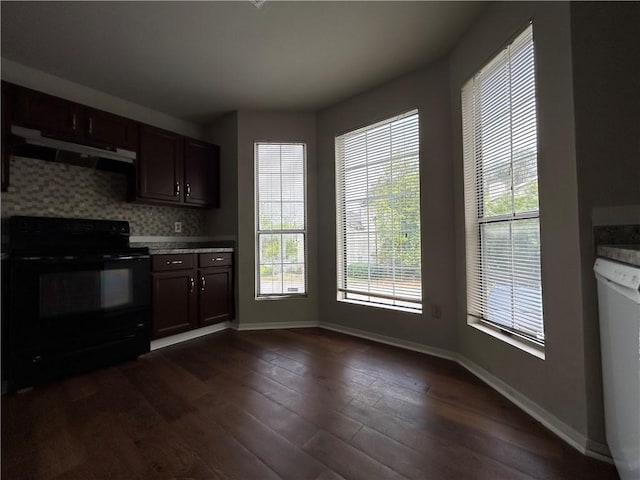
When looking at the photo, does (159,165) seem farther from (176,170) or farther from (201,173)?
(201,173)

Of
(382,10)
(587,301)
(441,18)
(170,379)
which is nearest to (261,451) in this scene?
(170,379)

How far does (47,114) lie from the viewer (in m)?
2.31

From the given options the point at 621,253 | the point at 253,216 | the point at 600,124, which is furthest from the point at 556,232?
the point at 253,216

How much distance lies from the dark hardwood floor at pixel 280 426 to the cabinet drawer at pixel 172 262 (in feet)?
2.78

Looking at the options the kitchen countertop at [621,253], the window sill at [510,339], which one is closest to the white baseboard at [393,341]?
the window sill at [510,339]

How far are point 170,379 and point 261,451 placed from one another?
1.08 metres

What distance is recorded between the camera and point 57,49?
2.27m

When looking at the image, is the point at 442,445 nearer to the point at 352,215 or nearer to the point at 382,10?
the point at 352,215

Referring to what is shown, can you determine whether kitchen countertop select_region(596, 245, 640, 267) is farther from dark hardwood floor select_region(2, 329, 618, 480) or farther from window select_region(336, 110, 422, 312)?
window select_region(336, 110, 422, 312)

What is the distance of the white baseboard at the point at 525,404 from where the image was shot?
4.52 feet

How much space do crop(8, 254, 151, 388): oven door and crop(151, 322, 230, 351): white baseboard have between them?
185mm

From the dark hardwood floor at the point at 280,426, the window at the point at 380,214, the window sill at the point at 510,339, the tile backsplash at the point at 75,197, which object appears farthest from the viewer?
the window at the point at 380,214

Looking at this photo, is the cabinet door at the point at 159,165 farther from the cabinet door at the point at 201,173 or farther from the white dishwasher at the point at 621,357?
the white dishwasher at the point at 621,357

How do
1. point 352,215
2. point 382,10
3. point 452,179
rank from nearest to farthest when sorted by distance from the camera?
point 382,10, point 452,179, point 352,215
